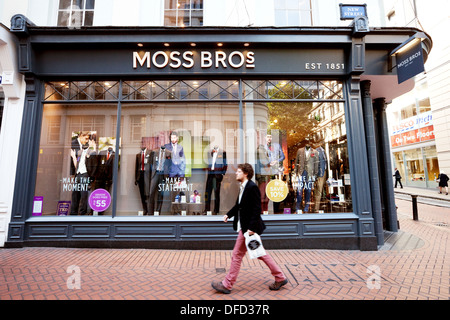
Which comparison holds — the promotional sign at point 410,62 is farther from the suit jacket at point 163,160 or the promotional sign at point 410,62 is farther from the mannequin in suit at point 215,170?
the suit jacket at point 163,160

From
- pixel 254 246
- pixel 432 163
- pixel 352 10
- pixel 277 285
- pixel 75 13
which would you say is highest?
pixel 75 13

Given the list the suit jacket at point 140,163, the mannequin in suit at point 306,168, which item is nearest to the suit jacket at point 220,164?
the suit jacket at point 140,163

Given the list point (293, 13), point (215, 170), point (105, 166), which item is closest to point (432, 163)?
point (293, 13)

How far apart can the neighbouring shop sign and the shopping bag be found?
25.7 metres

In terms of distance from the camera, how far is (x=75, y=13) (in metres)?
7.47

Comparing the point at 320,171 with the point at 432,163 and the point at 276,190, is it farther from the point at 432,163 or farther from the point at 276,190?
the point at 432,163

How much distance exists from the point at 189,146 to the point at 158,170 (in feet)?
4.25

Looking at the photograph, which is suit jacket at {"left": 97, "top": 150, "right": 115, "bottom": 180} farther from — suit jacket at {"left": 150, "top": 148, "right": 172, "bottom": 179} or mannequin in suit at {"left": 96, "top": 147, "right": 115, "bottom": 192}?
suit jacket at {"left": 150, "top": 148, "right": 172, "bottom": 179}

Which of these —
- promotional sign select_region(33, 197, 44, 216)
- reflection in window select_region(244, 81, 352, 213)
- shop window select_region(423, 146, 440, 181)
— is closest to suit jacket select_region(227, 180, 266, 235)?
reflection in window select_region(244, 81, 352, 213)

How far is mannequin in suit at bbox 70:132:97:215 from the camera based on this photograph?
6877mm

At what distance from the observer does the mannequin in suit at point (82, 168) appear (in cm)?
688

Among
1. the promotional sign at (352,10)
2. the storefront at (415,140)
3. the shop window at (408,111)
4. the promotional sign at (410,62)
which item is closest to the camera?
the promotional sign at (410,62)

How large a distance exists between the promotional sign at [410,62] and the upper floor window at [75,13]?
30.0 feet

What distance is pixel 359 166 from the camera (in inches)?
249
